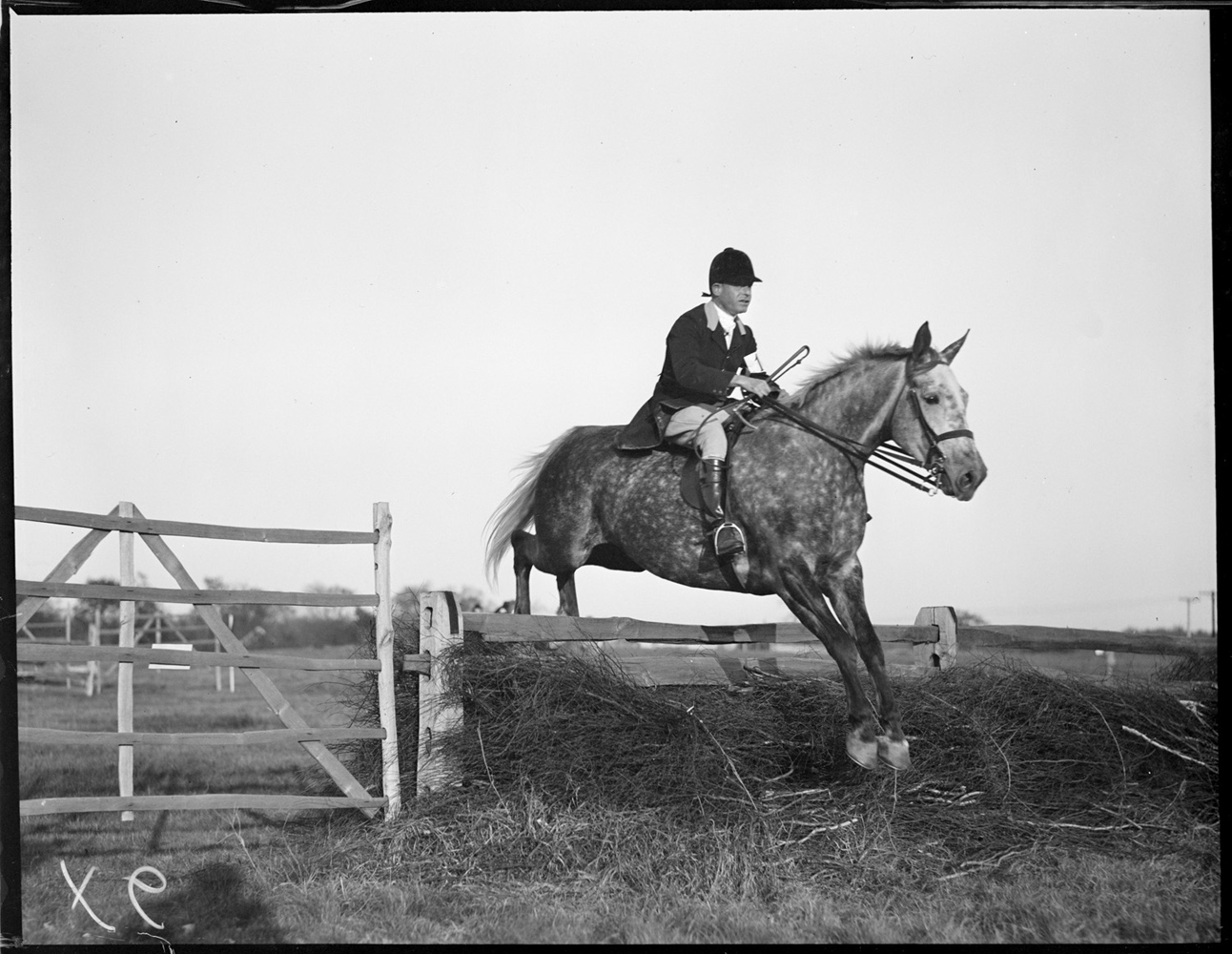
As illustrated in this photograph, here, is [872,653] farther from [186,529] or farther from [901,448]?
[186,529]

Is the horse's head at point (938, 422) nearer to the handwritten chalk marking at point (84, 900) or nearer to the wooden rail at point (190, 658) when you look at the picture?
the wooden rail at point (190, 658)

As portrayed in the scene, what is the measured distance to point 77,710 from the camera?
1878 cm

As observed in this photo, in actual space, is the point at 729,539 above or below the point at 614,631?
above

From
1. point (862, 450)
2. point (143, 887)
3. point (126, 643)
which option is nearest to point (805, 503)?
point (862, 450)

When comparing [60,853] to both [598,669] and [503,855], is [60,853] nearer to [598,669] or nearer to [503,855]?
[503,855]

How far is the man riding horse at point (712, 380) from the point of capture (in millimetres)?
6789

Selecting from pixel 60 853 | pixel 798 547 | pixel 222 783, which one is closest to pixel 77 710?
pixel 222 783

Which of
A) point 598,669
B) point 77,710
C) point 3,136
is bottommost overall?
point 77,710

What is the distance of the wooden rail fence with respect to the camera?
667 cm

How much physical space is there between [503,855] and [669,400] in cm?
285

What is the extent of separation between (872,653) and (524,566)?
2.52 m

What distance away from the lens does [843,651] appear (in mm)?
6273

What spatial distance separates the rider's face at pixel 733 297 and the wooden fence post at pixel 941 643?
8.33ft

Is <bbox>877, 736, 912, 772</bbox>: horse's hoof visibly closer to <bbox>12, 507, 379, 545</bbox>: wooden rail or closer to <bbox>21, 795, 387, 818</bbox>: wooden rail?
<bbox>21, 795, 387, 818</bbox>: wooden rail
